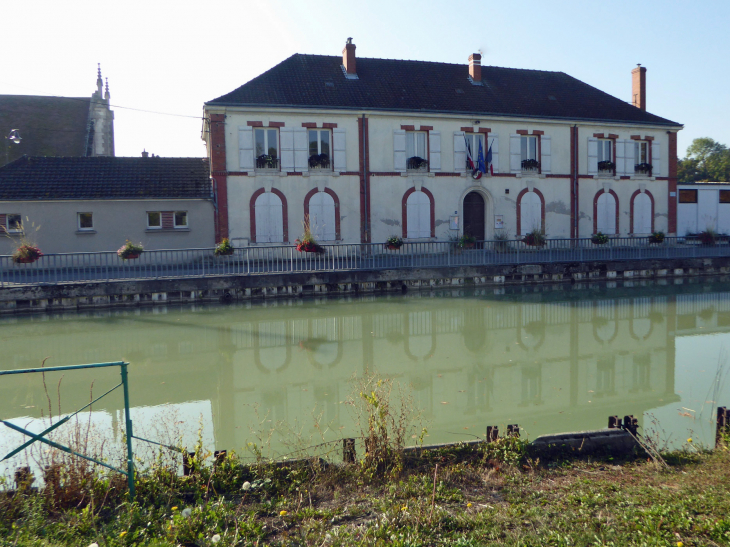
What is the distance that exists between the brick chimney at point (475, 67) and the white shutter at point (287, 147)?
9310 millimetres

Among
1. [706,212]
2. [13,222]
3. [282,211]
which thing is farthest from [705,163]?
[13,222]

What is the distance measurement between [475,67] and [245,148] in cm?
1137

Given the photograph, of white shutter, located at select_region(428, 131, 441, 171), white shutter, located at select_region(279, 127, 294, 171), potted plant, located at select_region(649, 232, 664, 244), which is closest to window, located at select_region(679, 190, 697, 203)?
potted plant, located at select_region(649, 232, 664, 244)

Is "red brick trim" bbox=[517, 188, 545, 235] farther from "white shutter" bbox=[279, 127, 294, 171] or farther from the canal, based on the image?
"white shutter" bbox=[279, 127, 294, 171]

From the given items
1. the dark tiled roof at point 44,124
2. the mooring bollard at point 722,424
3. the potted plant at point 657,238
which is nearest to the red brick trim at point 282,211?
the dark tiled roof at point 44,124

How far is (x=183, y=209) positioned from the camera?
19.7 meters

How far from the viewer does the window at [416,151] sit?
857 inches

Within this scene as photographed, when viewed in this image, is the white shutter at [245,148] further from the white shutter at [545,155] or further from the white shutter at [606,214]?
the white shutter at [606,214]

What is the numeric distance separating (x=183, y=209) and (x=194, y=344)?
1039cm

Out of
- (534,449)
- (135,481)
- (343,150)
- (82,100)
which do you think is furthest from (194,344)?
(82,100)

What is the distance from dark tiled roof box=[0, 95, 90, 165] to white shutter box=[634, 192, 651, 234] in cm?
2707

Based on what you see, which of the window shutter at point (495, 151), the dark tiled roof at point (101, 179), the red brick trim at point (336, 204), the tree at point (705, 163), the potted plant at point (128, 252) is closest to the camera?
the potted plant at point (128, 252)

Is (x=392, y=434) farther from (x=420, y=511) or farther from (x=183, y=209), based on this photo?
(x=183, y=209)

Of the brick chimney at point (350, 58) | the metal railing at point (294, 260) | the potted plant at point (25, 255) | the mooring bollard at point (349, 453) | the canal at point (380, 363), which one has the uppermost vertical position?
the brick chimney at point (350, 58)
